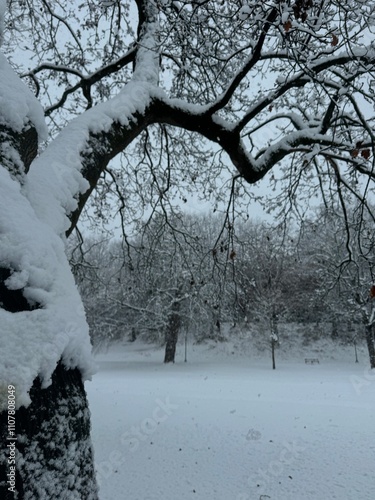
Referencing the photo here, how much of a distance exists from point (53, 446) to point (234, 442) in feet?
22.0

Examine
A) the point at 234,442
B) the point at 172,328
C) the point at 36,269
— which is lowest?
the point at 234,442

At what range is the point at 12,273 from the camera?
126 centimetres

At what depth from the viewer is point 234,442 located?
22.9 ft

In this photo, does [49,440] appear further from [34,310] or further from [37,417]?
[34,310]

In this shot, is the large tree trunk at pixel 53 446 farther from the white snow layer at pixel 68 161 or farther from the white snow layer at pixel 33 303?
the white snow layer at pixel 68 161

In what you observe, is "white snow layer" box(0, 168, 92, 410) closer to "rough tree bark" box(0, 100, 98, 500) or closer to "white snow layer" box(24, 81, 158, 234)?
"rough tree bark" box(0, 100, 98, 500)

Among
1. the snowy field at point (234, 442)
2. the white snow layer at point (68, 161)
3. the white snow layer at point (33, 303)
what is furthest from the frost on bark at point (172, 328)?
the white snow layer at point (33, 303)

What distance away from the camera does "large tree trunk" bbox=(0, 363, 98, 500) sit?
1.02 m

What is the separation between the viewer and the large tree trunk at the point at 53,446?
1.02 m

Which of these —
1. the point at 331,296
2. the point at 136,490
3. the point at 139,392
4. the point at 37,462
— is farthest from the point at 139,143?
the point at 331,296

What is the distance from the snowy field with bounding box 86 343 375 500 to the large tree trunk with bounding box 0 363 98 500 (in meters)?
4.25

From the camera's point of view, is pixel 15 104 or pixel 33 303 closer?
pixel 33 303

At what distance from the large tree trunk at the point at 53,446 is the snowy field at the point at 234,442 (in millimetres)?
4252

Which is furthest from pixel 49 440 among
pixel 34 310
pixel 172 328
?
pixel 172 328
